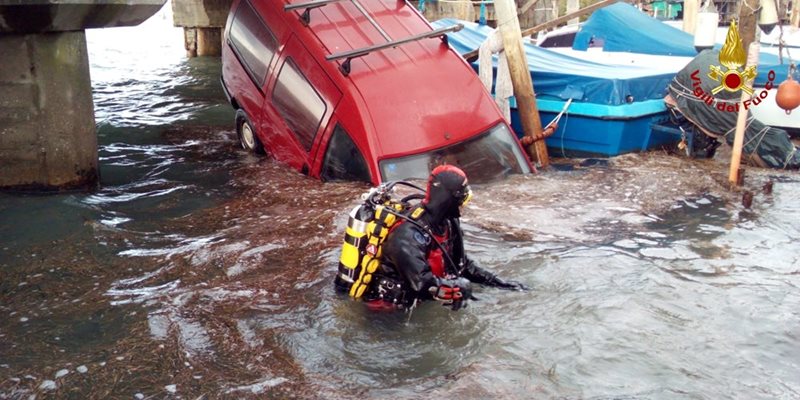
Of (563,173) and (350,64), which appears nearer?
(350,64)

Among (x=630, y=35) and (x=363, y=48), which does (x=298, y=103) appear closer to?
(x=363, y=48)

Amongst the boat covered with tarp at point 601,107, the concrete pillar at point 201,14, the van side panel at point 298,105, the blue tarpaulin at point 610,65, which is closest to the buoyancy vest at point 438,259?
the van side panel at point 298,105

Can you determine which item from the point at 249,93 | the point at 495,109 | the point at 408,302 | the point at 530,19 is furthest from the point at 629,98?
the point at 530,19

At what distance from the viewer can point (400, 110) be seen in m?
8.75

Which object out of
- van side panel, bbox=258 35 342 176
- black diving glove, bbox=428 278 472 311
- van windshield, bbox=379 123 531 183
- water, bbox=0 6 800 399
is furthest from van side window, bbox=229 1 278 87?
black diving glove, bbox=428 278 472 311

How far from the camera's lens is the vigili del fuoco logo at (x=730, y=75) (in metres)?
9.21

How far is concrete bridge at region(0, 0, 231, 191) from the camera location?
805cm

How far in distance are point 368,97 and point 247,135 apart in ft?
9.32

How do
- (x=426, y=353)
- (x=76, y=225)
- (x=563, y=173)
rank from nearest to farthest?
(x=426, y=353) < (x=76, y=225) < (x=563, y=173)

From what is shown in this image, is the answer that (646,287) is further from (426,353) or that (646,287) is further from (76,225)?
(76,225)

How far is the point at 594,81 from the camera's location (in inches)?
436

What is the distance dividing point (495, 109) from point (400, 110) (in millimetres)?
1240

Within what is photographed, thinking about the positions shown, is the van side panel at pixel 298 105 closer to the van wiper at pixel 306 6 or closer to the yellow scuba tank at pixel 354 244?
the van wiper at pixel 306 6

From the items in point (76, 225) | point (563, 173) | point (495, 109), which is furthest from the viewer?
point (563, 173)
